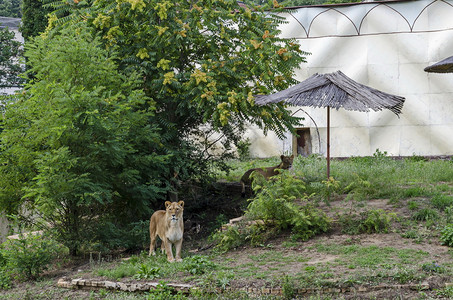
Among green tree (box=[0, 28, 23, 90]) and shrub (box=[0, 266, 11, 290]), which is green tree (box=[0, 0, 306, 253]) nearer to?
shrub (box=[0, 266, 11, 290])

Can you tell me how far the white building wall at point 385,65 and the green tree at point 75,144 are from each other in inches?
397

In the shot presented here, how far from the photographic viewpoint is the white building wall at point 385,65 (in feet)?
73.8

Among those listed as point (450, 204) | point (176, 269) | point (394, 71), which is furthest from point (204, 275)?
point (394, 71)

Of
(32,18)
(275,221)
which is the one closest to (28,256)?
(275,221)

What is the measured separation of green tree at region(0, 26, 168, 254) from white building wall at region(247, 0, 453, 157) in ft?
33.1

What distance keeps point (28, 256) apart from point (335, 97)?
7030 mm

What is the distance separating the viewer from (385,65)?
76.2 ft

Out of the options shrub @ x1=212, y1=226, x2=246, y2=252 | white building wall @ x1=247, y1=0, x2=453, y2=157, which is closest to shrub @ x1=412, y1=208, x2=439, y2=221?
shrub @ x1=212, y1=226, x2=246, y2=252

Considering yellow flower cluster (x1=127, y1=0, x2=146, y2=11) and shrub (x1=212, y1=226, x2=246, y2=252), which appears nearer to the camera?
shrub (x1=212, y1=226, x2=246, y2=252)

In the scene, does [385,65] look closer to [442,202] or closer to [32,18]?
[442,202]

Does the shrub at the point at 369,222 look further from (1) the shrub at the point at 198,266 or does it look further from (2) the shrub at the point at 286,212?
(1) the shrub at the point at 198,266

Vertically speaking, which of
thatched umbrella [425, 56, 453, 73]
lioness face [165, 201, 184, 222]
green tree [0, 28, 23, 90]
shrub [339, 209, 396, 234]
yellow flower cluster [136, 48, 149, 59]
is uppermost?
green tree [0, 28, 23, 90]

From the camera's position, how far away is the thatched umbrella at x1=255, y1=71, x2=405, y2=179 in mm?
13227

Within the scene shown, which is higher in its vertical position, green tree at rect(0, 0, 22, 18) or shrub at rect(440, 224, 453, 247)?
green tree at rect(0, 0, 22, 18)
